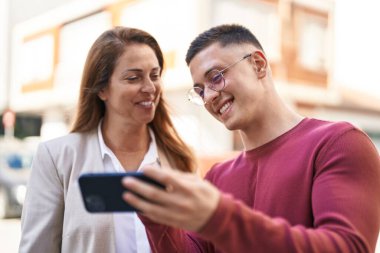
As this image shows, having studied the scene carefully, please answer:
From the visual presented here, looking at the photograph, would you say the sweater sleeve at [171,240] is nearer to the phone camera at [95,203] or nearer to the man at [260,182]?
the man at [260,182]

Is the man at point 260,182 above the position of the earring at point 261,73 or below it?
below

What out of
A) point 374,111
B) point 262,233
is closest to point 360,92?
point 374,111

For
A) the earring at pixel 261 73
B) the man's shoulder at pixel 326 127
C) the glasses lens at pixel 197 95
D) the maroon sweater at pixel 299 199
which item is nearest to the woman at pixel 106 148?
the glasses lens at pixel 197 95

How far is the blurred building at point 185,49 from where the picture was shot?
9.05m

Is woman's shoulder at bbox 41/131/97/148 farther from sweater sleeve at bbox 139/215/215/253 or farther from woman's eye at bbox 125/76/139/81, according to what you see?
sweater sleeve at bbox 139/215/215/253

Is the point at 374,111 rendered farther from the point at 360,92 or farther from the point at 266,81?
the point at 266,81

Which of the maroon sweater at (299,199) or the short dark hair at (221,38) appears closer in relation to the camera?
the maroon sweater at (299,199)

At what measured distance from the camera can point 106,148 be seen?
2.12 meters

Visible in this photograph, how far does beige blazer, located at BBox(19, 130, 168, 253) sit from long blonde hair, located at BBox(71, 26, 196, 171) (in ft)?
0.72

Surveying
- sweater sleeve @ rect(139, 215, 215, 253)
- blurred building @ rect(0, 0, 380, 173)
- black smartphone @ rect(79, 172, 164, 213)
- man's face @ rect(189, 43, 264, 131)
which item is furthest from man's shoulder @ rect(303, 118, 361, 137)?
blurred building @ rect(0, 0, 380, 173)

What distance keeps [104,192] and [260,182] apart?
58cm

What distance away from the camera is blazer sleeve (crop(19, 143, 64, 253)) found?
6.38 ft

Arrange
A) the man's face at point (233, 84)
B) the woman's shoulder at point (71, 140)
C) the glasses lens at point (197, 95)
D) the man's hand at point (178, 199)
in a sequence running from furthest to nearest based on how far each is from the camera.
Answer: the woman's shoulder at point (71, 140) → the glasses lens at point (197, 95) → the man's face at point (233, 84) → the man's hand at point (178, 199)

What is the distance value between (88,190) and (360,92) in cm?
1388
